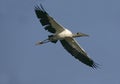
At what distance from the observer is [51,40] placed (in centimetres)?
11394

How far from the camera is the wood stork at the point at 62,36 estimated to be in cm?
11362

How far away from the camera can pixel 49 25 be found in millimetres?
113938

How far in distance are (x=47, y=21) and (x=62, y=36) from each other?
1.53 m

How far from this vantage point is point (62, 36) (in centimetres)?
11412

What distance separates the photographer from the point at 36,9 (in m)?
114

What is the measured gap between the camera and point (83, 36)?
379 feet

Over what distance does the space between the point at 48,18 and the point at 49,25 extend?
0.56 metres

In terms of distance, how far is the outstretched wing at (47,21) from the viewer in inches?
4467

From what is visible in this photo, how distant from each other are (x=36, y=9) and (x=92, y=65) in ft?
20.8

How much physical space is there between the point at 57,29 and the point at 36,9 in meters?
2.15

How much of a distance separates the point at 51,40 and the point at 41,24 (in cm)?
142

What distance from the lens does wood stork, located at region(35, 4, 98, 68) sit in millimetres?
113625

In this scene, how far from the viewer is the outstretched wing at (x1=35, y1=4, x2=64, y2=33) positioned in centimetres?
11345

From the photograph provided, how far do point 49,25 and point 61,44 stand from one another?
232 cm
